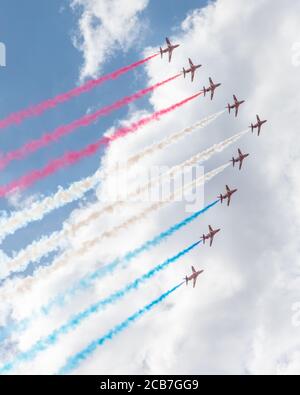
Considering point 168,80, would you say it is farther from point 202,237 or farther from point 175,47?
point 202,237

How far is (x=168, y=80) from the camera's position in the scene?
15075cm

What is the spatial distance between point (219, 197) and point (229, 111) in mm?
25832

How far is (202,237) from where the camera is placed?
519 feet

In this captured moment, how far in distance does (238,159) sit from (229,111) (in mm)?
14130

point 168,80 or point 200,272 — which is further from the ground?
point 168,80

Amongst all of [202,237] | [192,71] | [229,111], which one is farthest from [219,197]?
[192,71]
